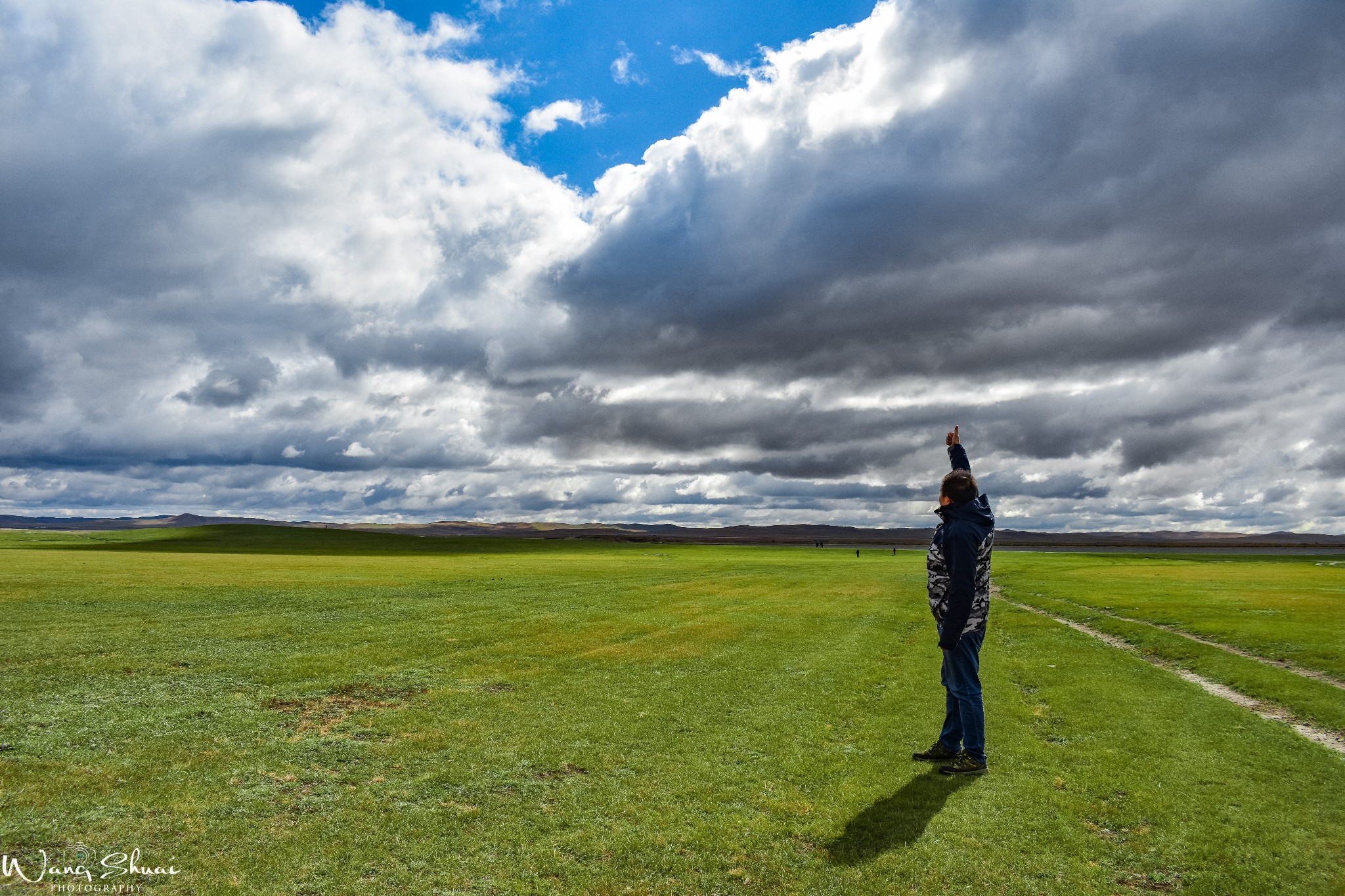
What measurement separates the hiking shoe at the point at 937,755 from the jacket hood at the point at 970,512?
13.6 ft

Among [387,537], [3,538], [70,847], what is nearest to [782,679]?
[70,847]

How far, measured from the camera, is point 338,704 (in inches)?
646

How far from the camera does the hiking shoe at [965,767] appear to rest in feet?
38.7

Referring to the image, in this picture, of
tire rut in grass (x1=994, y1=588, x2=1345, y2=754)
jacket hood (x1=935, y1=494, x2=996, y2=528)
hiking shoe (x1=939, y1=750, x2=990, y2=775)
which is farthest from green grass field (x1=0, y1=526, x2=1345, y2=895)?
jacket hood (x1=935, y1=494, x2=996, y2=528)

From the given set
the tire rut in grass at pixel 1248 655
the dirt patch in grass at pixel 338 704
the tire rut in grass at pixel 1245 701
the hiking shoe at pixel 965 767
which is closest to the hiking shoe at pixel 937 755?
the hiking shoe at pixel 965 767

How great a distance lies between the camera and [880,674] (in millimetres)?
21047

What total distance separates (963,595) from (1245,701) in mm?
14344

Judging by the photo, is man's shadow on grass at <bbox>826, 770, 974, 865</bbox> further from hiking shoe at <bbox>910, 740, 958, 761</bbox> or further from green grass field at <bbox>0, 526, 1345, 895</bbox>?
hiking shoe at <bbox>910, 740, 958, 761</bbox>

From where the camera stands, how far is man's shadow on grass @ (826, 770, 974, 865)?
9.08 metres

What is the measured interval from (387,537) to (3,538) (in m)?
72.8

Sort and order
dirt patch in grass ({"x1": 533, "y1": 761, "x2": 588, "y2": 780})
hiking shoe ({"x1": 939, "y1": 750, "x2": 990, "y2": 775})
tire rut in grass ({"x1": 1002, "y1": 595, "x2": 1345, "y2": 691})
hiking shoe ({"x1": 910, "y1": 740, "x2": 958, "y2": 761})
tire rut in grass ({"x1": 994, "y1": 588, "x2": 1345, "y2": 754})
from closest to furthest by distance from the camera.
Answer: dirt patch in grass ({"x1": 533, "y1": 761, "x2": 588, "y2": 780}) < hiking shoe ({"x1": 939, "y1": 750, "x2": 990, "y2": 775}) < hiking shoe ({"x1": 910, "y1": 740, "x2": 958, "y2": 761}) < tire rut in grass ({"x1": 994, "y1": 588, "x2": 1345, "y2": 754}) < tire rut in grass ({"x1": 1002, "y1": 595, "x2": 1345, "y2": 691})

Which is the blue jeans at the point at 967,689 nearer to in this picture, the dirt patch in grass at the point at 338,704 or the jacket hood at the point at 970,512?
the jacket hood at the point at 970,512

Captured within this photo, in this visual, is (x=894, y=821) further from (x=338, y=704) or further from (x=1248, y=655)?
(x=1248, y=655)

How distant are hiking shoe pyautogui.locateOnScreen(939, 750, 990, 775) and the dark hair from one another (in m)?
4.28
